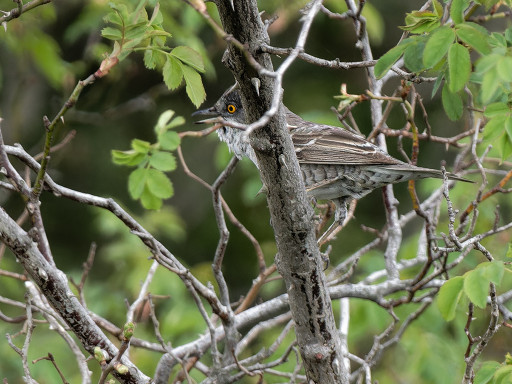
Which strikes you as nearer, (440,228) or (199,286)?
(199,286)

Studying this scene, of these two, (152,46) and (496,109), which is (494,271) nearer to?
(496,109)

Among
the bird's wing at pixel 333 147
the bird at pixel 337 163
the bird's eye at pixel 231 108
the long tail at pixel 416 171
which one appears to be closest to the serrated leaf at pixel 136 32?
the bird at pixel 337 163

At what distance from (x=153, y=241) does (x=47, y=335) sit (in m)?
3.12

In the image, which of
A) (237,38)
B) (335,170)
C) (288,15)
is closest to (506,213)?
(288,15)

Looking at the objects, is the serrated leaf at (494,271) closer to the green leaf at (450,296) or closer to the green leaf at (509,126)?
the green leaf at (450,296)

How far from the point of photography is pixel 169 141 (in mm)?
3334

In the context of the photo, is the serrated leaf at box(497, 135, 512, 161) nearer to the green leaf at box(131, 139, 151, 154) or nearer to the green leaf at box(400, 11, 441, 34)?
the green leaf at box(400, 11, 441, 34)

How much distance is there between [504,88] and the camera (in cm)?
232

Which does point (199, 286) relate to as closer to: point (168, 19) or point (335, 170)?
point (335, 170)

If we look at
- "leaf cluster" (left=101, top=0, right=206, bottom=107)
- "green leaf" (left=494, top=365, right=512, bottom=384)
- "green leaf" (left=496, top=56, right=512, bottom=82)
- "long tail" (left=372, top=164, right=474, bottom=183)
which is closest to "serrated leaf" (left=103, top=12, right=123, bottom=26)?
"leaf cluster" (left=101, top=0, right=206, bottom=107)

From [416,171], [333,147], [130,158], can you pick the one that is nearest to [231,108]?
[333,147]

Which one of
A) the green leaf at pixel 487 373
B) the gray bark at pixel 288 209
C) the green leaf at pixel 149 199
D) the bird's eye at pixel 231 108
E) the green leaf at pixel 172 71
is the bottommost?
the green leaf at pixel 487 373

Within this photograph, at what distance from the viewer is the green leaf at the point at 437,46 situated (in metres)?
2.32

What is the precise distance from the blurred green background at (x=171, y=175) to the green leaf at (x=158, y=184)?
1.79 m
